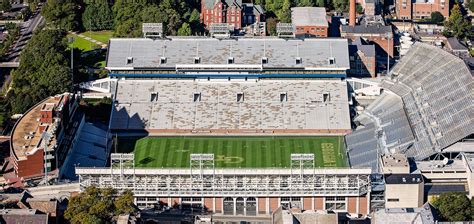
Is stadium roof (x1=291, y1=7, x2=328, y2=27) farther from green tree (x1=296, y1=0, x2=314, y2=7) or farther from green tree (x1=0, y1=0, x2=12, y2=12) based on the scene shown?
green tree (x1=0, y1=0, x2=12, y2=12)

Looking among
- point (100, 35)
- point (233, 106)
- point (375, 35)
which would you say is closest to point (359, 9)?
point (375, 35)

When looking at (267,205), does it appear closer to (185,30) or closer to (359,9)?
(185,30)

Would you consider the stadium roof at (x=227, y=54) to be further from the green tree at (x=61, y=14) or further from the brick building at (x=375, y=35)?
the green tree at (x=61, y=14)

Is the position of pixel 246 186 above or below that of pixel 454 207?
below

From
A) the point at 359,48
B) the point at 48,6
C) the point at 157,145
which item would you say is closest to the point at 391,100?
the point at 359,48

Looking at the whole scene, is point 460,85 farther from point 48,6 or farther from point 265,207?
point 48,6
